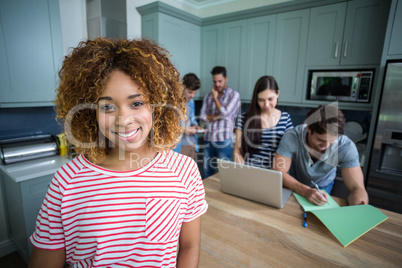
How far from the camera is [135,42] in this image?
62 centimetres

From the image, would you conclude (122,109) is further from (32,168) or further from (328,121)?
(32,168)

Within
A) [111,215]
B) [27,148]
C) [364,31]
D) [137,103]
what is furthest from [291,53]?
[27,148]

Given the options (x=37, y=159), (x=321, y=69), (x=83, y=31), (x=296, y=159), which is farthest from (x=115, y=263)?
(x=321, y=69)

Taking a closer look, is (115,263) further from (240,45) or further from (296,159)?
(240,45)

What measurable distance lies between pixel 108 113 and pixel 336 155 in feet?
4.46

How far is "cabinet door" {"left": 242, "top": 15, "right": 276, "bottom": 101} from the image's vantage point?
8.98 feet

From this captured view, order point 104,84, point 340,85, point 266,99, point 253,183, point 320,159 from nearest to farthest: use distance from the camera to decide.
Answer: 1. point 104,84
2. point 253,183
3. point 320,159
4. point 266,99
5. point 340,85

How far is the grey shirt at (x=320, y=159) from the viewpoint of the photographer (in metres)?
1.40

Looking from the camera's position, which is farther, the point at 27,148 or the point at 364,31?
the point at 364,31

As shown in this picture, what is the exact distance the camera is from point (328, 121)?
1281 mm

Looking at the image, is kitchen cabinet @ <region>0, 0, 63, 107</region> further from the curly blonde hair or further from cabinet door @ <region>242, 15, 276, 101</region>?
cabinet door @ <region>242, 15, 276, 101</region>

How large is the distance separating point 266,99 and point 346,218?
0.99m

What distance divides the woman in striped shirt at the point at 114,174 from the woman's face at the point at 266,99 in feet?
4.09

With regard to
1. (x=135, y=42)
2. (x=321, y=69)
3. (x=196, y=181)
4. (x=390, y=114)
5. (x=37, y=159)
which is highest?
(x=321, y=69)
